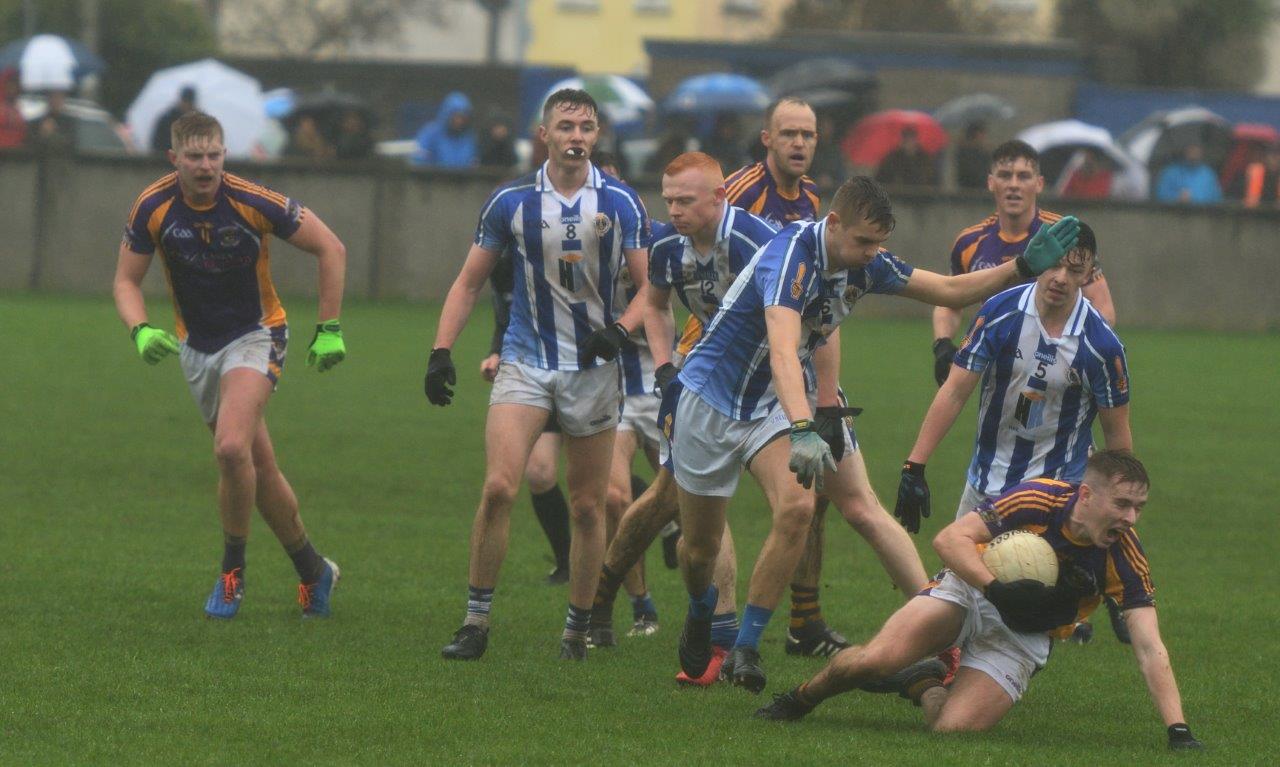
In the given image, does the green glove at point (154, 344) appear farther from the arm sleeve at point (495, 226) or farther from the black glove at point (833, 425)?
the black glove at point (833, 425)

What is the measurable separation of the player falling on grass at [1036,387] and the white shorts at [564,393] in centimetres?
133

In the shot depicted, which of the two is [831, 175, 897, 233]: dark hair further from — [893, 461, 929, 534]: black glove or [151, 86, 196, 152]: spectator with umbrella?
[151, 86, 196, 152]: spectator with umbrella

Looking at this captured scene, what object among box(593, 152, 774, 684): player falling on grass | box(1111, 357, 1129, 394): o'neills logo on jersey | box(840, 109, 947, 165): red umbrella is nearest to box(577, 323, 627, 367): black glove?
box(593, 152, 774, 684): player falling on grass

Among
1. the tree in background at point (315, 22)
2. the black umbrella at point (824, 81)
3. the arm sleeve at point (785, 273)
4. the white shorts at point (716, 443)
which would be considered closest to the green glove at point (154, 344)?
the white shorts at point (716, 443)

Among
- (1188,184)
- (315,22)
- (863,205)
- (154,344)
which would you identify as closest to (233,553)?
(154,344)

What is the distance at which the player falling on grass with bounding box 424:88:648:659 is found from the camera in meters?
7.94

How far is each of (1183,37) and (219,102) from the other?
104ft

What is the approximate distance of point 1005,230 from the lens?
927cm

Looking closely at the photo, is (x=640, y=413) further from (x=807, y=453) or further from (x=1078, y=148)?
(x=1078, y=148)

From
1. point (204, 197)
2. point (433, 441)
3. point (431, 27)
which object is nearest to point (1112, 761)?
point (204, 197)

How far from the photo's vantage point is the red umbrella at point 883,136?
108ft

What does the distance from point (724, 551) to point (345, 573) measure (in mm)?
2601

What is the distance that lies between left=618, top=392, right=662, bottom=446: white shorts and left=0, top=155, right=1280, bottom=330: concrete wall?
1655cm

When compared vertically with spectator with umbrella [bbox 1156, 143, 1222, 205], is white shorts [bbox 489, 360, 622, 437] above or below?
below
